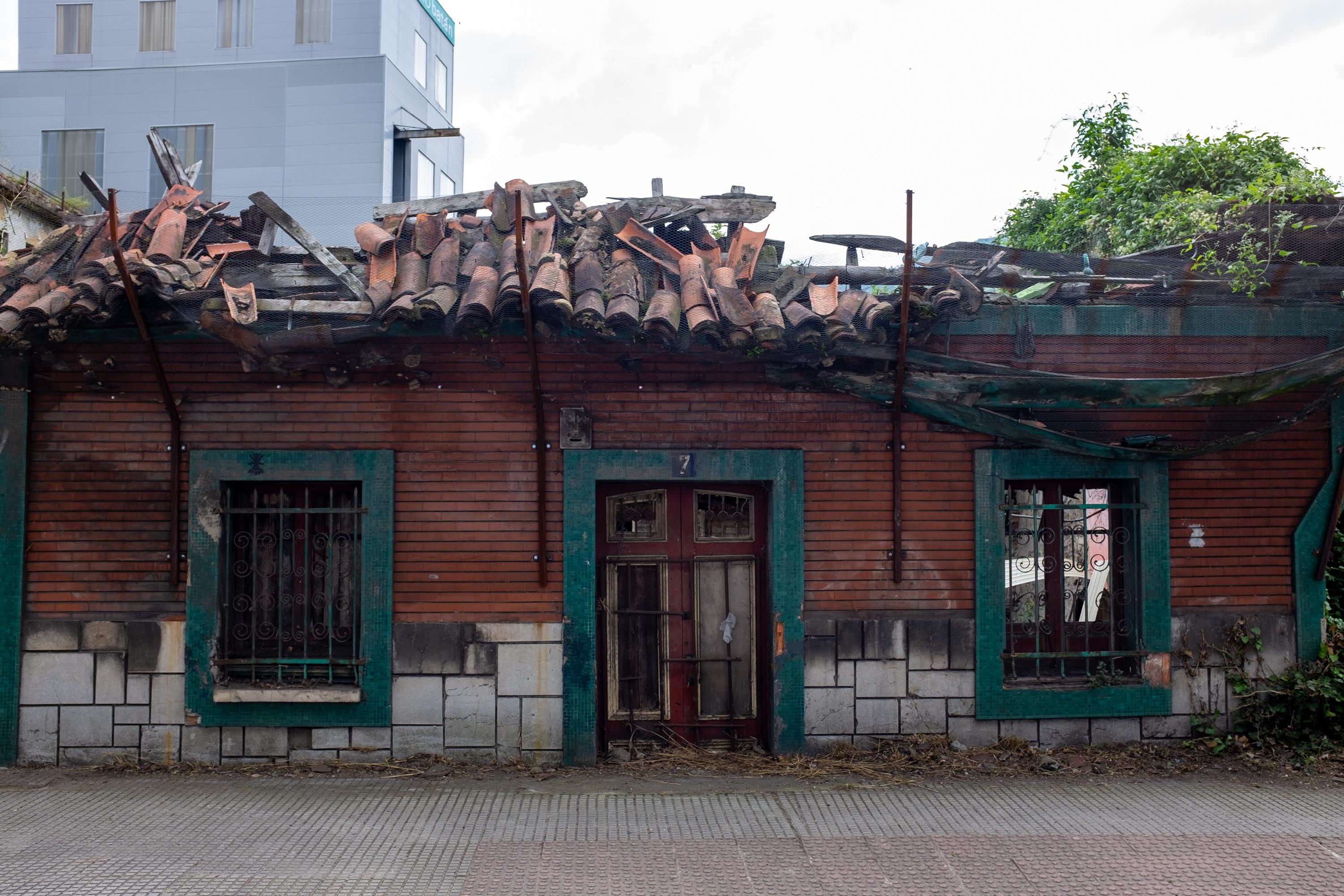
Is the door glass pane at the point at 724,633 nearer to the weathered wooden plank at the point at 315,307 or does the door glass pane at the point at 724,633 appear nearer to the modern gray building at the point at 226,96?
the weathered wooden plank at the point at 315,307

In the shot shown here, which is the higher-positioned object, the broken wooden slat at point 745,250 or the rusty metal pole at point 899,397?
the broken wooden slat at point 745,250

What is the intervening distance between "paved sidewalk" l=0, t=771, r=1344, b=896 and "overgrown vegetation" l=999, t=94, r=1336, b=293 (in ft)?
13.3

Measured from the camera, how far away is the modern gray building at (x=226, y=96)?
2488 centimetres

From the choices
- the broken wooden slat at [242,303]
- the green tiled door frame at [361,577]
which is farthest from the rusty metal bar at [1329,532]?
the broken wooden slat at [242,303]

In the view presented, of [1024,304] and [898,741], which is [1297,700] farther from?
[1024,304]

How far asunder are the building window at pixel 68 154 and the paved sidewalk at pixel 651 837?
23.8m

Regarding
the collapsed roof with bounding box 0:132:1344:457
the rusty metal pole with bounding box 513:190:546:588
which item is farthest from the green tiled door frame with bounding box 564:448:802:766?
the collapsed roof with bounding box 0:132:1344:457

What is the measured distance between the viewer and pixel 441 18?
30094mm

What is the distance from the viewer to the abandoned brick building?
7.15 metres

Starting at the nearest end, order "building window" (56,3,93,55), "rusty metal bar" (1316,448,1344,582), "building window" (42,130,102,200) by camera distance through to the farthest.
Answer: "rusty metal bar" (1316,448,1344,582), "building window" (42,130,102,200), "building window" (56,3,93,55)

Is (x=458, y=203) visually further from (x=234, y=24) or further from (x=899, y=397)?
(x=234, y=24)

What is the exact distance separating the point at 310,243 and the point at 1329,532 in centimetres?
→ 796

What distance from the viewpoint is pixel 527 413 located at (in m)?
7.32

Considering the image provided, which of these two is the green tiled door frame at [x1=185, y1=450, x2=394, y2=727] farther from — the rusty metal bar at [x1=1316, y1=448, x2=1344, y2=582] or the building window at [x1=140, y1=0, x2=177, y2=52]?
the building window at [x1=140, y1=0, x2=177, y2=52]
